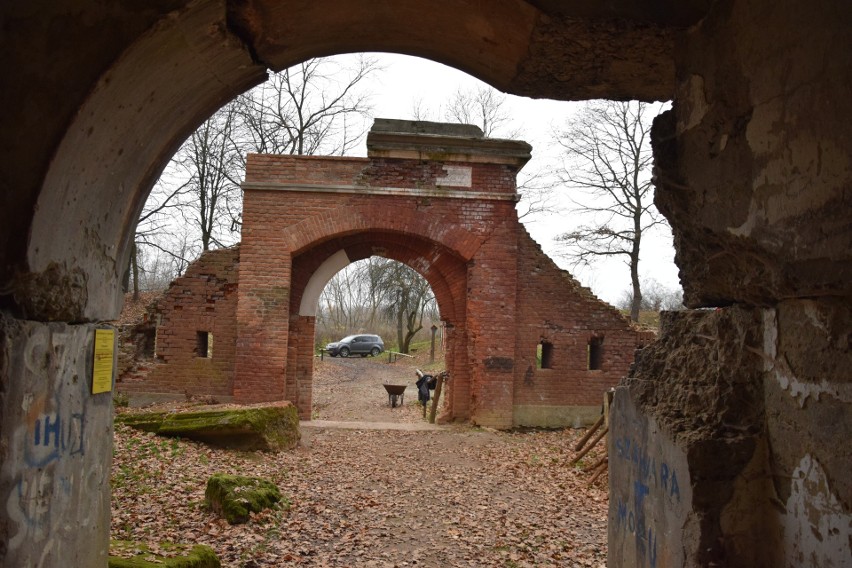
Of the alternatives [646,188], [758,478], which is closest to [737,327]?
[758,478]

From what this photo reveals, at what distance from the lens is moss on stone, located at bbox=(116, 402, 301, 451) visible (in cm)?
840

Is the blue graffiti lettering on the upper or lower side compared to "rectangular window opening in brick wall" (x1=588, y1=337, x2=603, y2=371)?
lower

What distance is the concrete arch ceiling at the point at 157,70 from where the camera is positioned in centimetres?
219

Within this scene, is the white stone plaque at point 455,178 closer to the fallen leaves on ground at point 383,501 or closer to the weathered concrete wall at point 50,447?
the fallen leaves on ground at point 383,501

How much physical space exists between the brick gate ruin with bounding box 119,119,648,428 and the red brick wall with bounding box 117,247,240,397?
0.07 ft

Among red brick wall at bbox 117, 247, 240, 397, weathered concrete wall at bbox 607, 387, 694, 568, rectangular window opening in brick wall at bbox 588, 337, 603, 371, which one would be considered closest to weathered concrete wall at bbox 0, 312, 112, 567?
weathered concrete wall at bbox 607, 387, 694, 568

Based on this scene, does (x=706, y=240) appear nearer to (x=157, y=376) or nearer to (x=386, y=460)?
(x=386, y=460)

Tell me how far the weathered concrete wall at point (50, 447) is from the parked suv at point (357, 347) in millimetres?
30330

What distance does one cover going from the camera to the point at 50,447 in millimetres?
2385

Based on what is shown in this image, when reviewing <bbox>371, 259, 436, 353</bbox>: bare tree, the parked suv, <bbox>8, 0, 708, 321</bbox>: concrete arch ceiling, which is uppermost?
<bbox>371, 259, 436, 353</bbox>: bare tree

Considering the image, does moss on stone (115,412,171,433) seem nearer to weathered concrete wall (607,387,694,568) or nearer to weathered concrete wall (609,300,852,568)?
weathered concrete wall (607,387,694,568)

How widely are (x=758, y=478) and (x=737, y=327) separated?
1.91ft

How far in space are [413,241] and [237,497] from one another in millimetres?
7411

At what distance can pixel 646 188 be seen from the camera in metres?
22.4
